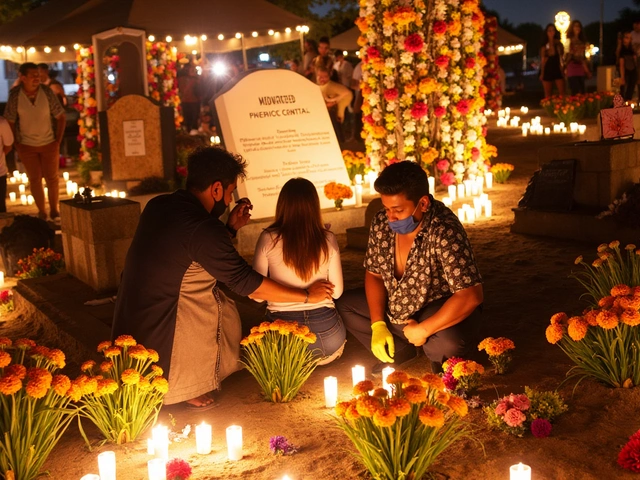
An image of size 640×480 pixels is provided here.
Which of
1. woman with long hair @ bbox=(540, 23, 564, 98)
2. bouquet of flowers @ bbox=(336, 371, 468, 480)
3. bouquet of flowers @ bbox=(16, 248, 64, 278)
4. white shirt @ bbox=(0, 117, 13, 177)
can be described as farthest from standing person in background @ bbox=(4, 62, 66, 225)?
woman with long hair @ bbox=(540, 23, 564, 98)

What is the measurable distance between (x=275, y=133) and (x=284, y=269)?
15.9 ft

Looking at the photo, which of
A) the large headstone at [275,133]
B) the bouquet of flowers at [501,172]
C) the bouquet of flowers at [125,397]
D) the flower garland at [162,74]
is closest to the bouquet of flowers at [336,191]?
the large headstone at [275,133]

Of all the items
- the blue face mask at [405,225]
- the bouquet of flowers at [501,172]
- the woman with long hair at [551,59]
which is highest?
the woman with long hair at [551,59]

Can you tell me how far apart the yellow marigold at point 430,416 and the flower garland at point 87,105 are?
13996 mm

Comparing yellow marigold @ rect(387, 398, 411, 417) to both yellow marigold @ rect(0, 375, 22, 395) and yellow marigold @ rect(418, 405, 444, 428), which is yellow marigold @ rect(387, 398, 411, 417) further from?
yellow marigold @ rect(0, 375, 22, 395)

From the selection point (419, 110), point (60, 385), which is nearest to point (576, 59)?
point (419, 110)

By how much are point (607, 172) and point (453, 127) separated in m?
4.01

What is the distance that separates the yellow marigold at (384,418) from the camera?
3465 millimetres

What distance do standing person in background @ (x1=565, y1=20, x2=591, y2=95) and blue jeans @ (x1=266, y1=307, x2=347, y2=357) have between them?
1766cm

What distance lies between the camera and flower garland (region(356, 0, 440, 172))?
39.1 ft

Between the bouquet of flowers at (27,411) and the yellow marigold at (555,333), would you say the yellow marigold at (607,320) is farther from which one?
the bouquet of flowers at (27,411)

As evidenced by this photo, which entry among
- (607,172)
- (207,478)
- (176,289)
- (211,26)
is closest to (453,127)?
(607,172)

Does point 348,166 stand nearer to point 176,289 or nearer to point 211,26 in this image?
point 211,26

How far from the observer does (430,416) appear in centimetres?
349
